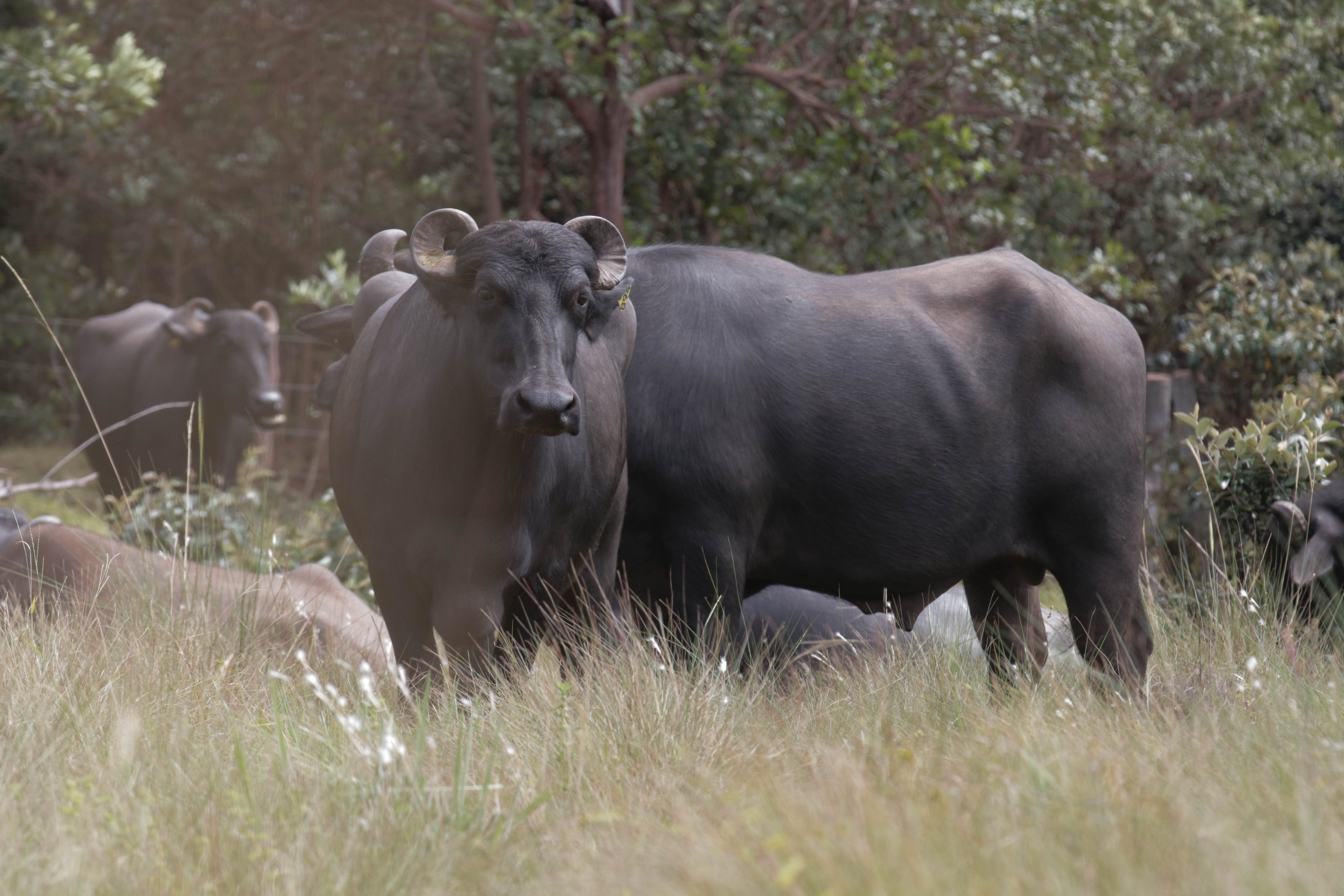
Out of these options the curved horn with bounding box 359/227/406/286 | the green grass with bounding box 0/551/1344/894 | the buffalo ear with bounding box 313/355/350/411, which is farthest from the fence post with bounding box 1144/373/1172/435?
the buffalo ear with bounding box 313/355/350/411

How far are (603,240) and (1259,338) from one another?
540cm

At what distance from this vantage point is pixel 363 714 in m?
3.06

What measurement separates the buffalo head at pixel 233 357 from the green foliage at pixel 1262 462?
6738 millimetres

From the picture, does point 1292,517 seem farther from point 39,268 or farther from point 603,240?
point 39,268

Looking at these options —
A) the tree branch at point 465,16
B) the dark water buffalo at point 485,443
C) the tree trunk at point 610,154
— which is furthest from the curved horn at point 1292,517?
the tree branch at point 465,16

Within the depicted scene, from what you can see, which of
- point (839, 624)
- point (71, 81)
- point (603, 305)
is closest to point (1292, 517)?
point (839, 624)

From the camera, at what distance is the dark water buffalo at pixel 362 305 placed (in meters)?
4.16

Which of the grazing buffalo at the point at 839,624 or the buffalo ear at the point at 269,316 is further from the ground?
the grazing buffalo at the point at 839,624

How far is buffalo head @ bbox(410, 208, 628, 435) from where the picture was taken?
2986 mm

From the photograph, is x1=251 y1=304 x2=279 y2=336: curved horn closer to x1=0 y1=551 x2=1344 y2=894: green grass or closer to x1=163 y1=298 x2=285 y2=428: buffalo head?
x1=163 y1=298 x2=285 y2=428: buffalo head

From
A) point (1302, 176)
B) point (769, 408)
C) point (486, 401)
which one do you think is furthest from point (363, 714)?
point (1302, 176)

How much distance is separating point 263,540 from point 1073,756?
3.07 meters

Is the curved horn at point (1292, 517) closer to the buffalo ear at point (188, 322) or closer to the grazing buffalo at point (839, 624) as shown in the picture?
the grazing buffalo at point (839, 624)

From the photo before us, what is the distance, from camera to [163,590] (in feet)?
15.2
